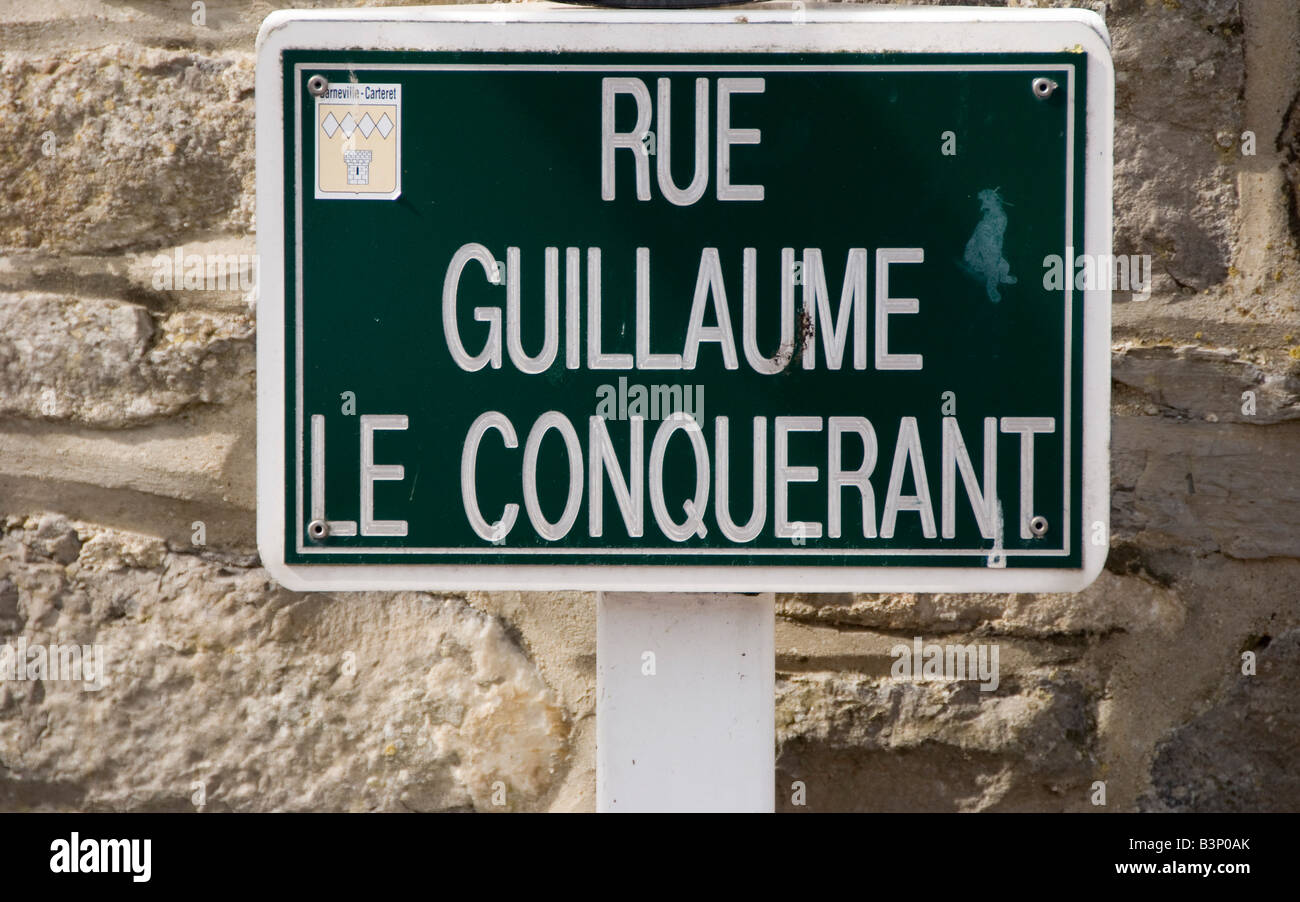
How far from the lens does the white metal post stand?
2.66 ft

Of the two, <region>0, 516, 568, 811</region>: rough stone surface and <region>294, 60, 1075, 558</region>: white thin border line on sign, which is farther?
<region>0, 516, 568, 811</region>: rough stone surface

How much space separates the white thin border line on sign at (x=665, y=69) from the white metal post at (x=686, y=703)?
0.06 metres

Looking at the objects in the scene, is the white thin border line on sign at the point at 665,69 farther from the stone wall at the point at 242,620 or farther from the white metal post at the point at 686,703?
the stone wall at the point at 242,620

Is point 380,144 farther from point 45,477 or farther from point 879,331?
point 45,477

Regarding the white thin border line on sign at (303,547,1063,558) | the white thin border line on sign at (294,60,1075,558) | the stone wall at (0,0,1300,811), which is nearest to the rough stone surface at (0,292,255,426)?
the stone wall at (0,0,1300,811)

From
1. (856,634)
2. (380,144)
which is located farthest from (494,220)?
(856,634)

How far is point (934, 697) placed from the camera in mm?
1022

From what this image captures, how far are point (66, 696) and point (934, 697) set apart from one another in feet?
2.50

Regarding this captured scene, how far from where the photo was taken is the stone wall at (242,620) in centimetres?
101

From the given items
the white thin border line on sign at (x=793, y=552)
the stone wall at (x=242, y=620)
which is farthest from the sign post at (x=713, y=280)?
the stone wall at (x=242, y=620)

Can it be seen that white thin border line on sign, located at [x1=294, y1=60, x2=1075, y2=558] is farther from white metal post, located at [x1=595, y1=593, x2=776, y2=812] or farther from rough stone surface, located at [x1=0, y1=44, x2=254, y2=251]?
rough stone surface, located at [x1=0, y1=44, x2=254, y2=251]

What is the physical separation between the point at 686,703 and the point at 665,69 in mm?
429

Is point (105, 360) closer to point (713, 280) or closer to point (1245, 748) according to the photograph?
point (713, 280)

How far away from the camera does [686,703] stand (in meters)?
0.81
